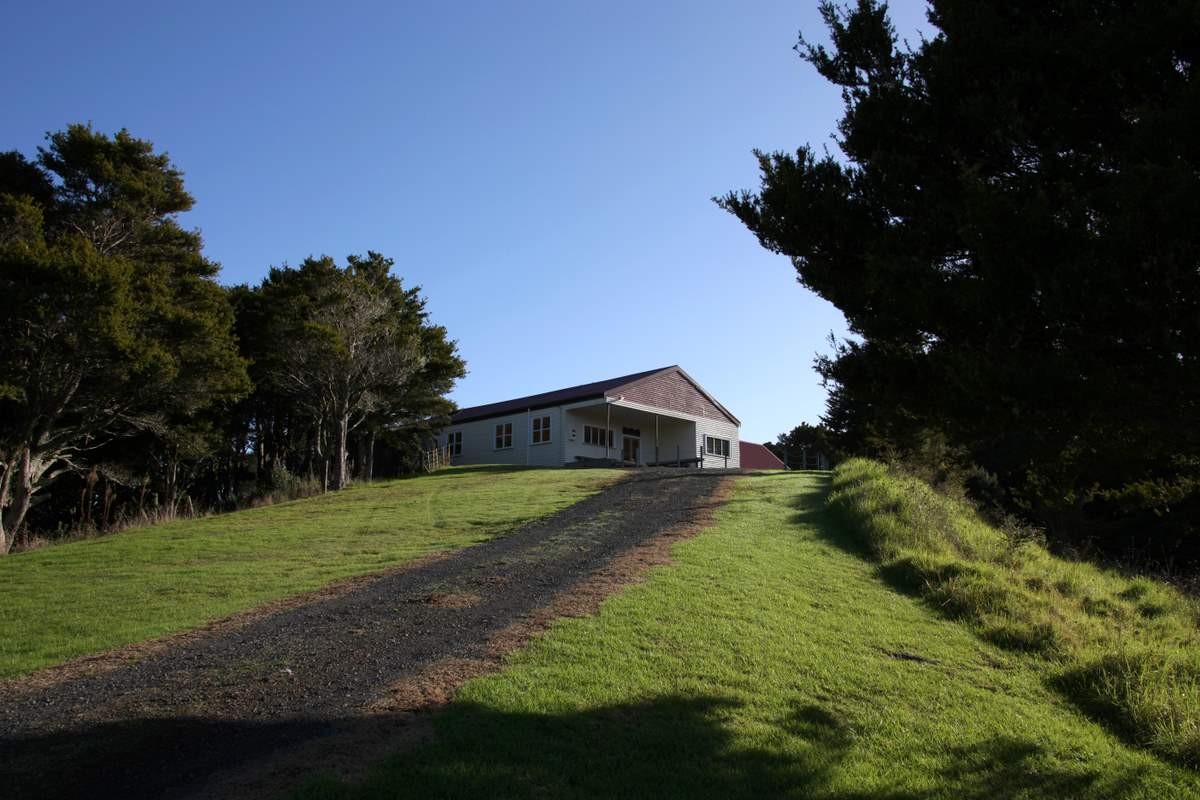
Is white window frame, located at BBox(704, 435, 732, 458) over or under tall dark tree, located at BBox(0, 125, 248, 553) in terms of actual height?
under

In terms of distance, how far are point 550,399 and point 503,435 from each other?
3129 mm

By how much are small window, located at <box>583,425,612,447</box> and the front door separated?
159cm

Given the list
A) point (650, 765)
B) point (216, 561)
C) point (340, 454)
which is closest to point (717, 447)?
point (340, 454)

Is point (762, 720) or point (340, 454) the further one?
Result: point (340, 454)

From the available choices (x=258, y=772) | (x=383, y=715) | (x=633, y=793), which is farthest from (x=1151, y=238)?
(x=258, y=772)

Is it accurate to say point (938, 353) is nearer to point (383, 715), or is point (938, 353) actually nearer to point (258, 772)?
point (383, 715)

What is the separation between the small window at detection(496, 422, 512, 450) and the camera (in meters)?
38.4

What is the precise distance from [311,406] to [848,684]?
25.4m

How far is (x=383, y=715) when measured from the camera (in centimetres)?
519

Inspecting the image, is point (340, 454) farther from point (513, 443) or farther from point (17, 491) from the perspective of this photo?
point (513, 443)

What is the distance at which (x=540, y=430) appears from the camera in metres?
36.7

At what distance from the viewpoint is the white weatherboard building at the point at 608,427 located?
35688 millimetres

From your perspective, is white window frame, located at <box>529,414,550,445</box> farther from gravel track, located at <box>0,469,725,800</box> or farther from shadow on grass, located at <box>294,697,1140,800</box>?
shadow on grass, located at <box>294,697,1140,800</box>

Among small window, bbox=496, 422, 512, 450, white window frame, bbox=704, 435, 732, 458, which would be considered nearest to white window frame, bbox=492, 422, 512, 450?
small window, bbox=496, 422, 512, 450
